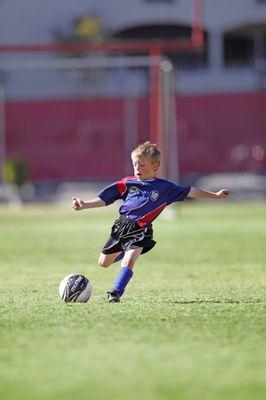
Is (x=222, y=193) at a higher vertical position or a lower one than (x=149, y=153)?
lower

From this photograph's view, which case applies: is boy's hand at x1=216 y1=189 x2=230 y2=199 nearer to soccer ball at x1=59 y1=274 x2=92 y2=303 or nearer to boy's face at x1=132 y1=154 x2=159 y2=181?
boy's face at x1=132 y1=154 x2=159 y2=181

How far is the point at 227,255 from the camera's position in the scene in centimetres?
1527

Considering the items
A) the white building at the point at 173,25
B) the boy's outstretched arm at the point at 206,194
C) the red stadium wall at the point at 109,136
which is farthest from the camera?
the white building at the point at 173,25

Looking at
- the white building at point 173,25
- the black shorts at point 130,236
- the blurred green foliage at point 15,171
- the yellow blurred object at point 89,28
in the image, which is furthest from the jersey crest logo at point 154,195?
the yellow blurred object at point 89,28

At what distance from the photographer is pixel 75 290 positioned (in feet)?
30.4

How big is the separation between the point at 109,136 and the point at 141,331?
970 inches

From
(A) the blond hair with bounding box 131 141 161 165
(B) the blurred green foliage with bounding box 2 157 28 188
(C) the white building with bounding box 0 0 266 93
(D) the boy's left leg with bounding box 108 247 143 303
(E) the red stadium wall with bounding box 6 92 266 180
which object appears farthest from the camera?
(C) the white building with bounding box 0 0 266 93

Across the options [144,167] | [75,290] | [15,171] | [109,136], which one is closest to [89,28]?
[109,136]

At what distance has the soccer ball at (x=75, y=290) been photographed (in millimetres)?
9281

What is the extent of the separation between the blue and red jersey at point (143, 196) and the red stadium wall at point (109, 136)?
22.0 meters

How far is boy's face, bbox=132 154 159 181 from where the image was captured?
952 cm

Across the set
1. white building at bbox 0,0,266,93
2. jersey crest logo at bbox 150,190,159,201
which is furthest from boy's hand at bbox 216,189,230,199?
Answer: white building at bbox 0,0,266,93

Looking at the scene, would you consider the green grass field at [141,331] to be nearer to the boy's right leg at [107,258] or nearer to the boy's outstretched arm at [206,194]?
the boy's right leg at [107,258]

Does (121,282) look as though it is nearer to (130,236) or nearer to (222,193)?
(130,236)
